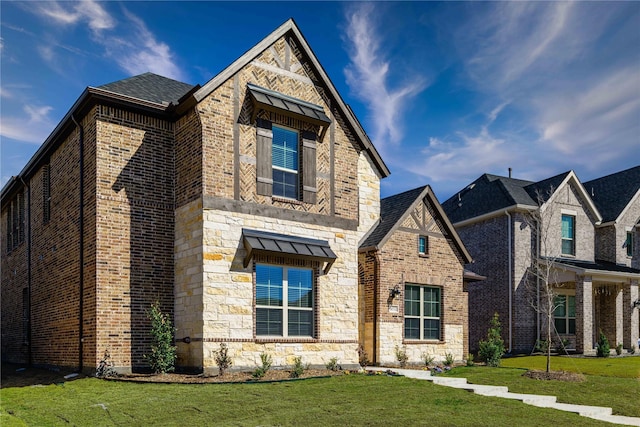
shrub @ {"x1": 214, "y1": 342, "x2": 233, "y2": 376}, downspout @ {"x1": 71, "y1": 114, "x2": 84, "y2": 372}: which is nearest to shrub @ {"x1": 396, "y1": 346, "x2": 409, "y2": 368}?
shrub @ {"x1": 214, "y1": 342, "x2": 233, "y2": 376}

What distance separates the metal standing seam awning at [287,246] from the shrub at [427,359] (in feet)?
17.0

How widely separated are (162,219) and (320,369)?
586 centimetres

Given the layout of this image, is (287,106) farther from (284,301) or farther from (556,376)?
(556,376)

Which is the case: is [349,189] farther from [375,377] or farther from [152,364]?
[152,364]

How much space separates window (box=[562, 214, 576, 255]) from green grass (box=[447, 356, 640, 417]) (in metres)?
8.58

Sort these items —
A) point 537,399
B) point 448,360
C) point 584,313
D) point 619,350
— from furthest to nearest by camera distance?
point 619,350
point 584,313
point 448,360
point 537,399

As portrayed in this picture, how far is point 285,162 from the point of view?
1573 cm

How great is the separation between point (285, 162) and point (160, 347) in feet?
19.2

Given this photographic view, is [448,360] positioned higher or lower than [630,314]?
lower

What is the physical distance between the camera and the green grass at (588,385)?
1263cm

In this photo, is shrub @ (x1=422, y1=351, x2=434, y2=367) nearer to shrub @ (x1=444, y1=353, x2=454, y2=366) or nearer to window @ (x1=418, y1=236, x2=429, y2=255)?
shrub @ (x1=444, y1=353, x2=454, y2=366)

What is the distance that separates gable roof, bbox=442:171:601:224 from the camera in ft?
86.5

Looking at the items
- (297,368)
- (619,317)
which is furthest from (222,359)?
(619,317)

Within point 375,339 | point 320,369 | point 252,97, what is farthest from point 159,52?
point 375,339
